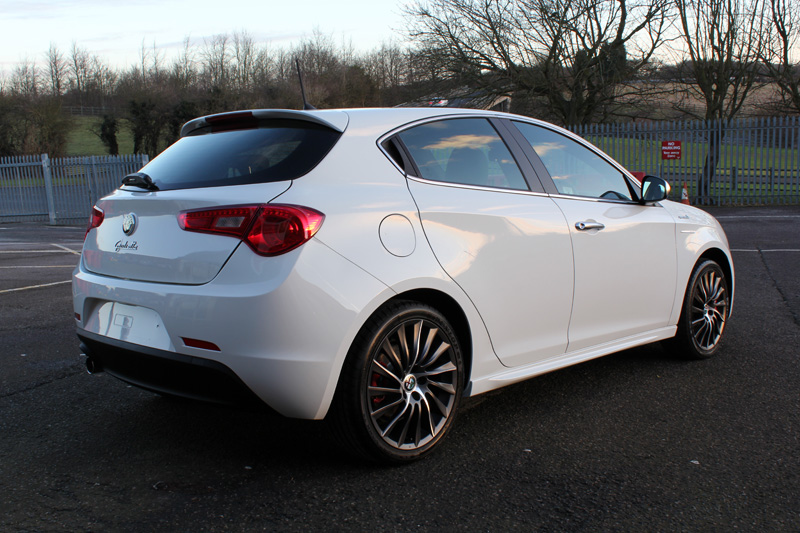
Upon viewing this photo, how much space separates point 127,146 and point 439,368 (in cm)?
4636

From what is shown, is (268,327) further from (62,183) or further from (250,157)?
(62,183)

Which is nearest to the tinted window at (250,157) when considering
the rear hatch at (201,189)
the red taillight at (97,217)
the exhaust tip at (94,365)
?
the rear hatch at (201,189)

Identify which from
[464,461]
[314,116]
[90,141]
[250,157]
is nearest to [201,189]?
[250,157]

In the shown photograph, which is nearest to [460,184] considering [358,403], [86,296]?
[358,403]

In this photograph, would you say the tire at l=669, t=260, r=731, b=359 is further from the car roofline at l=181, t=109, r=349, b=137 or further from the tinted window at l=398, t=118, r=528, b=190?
the car roofline at l=181, t=109, r=349, b=137

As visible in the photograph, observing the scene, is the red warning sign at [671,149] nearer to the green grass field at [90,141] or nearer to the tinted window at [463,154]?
the tinted window at [463,154]

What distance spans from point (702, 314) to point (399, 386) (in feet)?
8.92

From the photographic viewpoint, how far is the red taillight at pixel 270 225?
277cm

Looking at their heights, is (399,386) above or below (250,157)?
below

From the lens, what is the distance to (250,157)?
3.15 m

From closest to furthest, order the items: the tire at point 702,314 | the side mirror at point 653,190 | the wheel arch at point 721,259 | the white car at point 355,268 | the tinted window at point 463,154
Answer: the white car at point 355,268, the tinted window at point 463,154, the side mirror at point 653,190, the tire at point 702,314, the wheel arch at point 721,259

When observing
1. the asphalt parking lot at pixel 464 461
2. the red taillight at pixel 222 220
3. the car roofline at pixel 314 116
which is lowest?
the asphalt parking lot at pixel 464 461

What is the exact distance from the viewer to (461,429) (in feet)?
11.9

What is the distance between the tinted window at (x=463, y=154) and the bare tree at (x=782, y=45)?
2356cm
